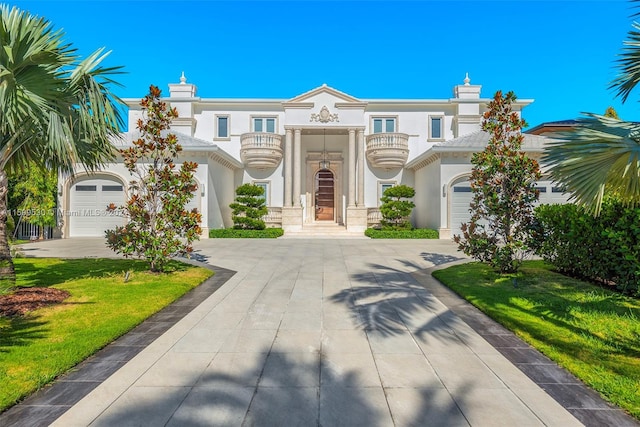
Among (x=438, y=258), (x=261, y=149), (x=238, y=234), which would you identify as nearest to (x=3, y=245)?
(x=438, y=258)

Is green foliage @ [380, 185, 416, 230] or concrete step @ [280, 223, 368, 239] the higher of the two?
green foliage @ [380, 185, 416, 230]

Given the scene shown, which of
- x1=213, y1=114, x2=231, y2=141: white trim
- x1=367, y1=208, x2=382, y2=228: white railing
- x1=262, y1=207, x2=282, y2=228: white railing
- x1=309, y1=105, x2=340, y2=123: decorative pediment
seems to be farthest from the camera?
x1=213, y1=114, x2=231, y2=141: white trim

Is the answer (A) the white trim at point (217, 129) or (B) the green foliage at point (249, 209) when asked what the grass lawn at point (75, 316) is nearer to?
(B) the green foliage at point (249, 209)

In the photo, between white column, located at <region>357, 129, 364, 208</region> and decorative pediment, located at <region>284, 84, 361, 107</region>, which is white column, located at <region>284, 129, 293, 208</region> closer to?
decorative pediment, located at <region>284, 84, 361, 107</region>

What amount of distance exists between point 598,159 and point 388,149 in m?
17.4

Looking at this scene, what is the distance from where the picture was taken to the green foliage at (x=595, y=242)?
6035 millimetres

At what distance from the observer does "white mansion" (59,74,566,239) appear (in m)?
18.0

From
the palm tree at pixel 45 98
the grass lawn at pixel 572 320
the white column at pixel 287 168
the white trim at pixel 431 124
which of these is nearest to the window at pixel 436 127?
the white trim at pixel 431 124

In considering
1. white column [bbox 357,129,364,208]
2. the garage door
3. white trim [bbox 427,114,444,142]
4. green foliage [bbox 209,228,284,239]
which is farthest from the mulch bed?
white trim [bbox 427,114,444,142]

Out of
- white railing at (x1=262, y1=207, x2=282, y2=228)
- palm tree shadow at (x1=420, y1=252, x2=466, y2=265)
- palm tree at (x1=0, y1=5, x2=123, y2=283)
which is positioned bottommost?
palm tree shadow at (x1=420, y1=252, x2=466, y2=265)

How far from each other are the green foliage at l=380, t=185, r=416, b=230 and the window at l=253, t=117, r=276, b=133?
31.1 feet

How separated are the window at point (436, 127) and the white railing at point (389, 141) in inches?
105

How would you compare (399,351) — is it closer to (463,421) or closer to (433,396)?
(433,396)

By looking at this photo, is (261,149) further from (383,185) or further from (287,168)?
(383,185)
